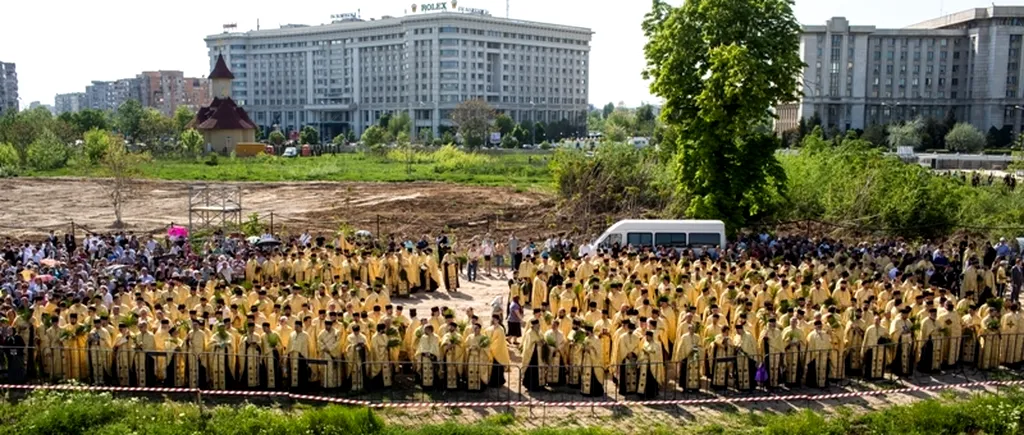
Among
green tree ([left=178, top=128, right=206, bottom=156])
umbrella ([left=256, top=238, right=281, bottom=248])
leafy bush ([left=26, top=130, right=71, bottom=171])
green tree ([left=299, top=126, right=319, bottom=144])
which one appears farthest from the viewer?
green tree ([left=299, top=126, right=319, bottom=144])

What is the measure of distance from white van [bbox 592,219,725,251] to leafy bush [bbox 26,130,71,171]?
4643cm

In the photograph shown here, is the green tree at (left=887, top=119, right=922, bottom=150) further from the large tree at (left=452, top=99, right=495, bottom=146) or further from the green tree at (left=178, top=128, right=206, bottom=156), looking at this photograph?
the green tree at (left=178, top=128, right=206, bottom=156)

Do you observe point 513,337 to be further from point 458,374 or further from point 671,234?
point 671,234

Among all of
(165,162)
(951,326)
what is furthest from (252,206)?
(951,326)

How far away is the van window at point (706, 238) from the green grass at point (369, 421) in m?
10.4

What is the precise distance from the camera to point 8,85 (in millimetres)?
175625

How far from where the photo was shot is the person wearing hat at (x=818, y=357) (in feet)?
45.9

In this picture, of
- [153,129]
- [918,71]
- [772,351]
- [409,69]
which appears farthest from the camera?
[409,69]

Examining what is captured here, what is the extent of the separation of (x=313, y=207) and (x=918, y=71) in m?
84.6

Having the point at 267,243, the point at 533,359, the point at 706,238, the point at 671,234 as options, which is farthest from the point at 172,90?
the point at 533,359

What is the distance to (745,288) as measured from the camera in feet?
57.6

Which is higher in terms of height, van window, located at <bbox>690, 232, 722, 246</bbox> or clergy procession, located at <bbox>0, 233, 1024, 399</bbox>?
van window, located at <bbox>690, 232, 722, 246</bbox>

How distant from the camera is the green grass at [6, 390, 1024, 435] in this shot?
472 inches

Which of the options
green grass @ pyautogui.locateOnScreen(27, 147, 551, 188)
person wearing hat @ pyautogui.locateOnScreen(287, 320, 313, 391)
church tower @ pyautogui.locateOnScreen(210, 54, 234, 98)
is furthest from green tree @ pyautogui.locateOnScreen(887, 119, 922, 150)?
person wearing hat @ pyautogui.locateOnScreen(287, 320, 313, 391)
